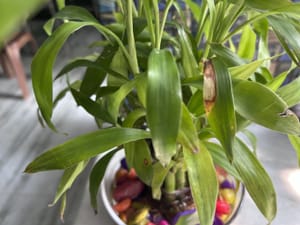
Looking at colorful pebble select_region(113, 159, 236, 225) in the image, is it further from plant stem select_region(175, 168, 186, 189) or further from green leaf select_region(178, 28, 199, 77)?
green leaf select_region(178, 28, 199, 77)

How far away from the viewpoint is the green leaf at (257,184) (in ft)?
1.59

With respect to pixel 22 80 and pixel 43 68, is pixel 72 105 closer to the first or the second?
pixel 22 80

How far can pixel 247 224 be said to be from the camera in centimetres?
74

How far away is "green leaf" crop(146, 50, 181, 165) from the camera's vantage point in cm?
34

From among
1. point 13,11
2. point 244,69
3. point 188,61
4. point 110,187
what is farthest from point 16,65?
point 13,11

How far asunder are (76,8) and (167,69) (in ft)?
0.94

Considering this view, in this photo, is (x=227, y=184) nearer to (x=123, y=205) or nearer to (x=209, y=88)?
(x=123, y=205)

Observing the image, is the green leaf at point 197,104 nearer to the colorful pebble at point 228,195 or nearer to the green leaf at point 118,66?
the green leaf at point 118,66

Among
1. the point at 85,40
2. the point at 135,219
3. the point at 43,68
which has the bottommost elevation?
the point at 85,40

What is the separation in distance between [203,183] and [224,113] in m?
0.13

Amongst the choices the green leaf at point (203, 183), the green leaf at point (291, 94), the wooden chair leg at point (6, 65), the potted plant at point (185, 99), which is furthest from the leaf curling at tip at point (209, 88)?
the wooden chair leg at point (6, 65)

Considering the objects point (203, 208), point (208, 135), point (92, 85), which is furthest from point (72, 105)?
point (203, 208)

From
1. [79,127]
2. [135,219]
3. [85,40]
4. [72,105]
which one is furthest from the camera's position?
[85,40]

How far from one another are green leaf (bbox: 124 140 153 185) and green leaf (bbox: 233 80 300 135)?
229 mm
